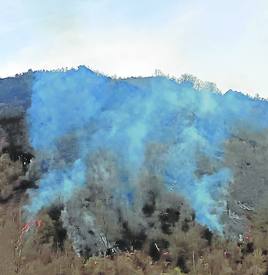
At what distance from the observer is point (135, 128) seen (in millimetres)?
11961

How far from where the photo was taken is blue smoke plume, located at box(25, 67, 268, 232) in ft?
37.0

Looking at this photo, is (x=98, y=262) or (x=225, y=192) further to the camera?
(x=225, y=192)

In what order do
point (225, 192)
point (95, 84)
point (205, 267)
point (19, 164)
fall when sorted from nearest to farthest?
1. point (205, 267)
2. point (225, 192)
3. point (19, 164)
4. point (95, 84)

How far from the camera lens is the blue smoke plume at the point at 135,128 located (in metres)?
11.3

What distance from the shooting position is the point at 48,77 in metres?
13.3

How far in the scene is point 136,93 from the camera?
41.4 feet

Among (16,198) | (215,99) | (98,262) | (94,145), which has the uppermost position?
(215,99)

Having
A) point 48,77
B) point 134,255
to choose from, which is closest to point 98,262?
point 134,255

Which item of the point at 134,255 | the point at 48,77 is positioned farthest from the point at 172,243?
the point at 48,77

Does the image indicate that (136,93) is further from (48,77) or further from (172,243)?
(172,243)

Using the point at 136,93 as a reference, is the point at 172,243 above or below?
below

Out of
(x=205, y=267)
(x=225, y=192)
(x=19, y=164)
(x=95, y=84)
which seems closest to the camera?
(x=205, y=267)

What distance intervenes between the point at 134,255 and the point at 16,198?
8.25 feet

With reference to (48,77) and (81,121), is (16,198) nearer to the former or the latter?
(81,121)
